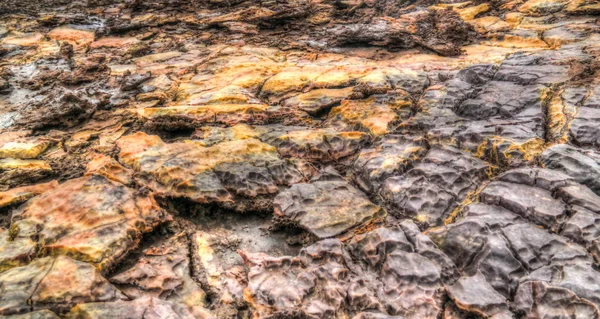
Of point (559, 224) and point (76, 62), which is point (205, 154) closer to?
point (559, 224)

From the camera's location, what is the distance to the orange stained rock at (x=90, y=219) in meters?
2.74

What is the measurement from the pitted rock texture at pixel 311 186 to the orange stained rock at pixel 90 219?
2 cm

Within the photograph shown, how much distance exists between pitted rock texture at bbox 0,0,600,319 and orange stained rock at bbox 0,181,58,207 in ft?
0.06

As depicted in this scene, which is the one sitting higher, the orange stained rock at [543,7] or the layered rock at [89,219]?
the orange stained rock at [543,7]

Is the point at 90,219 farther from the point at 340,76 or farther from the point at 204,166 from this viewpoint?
the point at 340,76

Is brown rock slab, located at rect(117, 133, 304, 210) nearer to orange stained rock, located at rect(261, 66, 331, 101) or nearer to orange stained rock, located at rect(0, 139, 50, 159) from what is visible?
orange stained rock, located at rect(0, 139, 50, 159)

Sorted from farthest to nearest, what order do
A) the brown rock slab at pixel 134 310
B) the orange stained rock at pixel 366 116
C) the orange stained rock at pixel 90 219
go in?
the orange stained rock at pixel 366 116, the orange stained rock at pixel 90 219, the brown rock slab at pixel 134 310

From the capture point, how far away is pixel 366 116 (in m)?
4.50

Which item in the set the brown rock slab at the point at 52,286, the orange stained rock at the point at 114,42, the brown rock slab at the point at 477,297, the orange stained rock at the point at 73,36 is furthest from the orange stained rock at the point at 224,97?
the orange stained rock at the point at 73,36

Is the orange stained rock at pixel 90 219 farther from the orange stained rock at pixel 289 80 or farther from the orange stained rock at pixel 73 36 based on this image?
the orange stained rock at pixel 73 36

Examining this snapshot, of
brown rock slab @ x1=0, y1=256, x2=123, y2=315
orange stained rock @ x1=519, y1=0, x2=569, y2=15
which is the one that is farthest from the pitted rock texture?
orange stained rock @ x1=519, y1=0, x2=569, y2=15

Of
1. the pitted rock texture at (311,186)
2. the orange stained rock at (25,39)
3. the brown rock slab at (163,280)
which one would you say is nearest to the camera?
the pitted rock texture at (311,186)

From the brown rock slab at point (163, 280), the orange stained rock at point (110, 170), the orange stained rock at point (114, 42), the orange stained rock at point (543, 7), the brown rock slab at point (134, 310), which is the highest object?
the orange stained rock at point (543, 7)

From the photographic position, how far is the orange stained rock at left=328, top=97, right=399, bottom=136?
4301 millimetres
